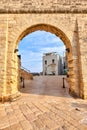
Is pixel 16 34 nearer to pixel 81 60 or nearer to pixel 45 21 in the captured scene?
pixel 45 21

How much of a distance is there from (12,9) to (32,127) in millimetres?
6566

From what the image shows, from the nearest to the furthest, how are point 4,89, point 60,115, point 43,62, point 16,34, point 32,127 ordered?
point 32,127 → point 60,115 → point 4,89 → point 16,34 → point 43,62

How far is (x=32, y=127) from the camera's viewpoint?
383 centimetres

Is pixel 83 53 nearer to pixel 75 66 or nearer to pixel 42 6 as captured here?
pixel 75 66

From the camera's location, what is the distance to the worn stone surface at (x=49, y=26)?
8008mm

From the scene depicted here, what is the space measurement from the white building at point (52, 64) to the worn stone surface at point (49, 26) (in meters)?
31.6

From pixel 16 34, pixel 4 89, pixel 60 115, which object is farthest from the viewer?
pixel 16 34

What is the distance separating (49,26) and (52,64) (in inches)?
1263

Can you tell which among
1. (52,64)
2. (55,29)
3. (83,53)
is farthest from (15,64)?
(52,64)

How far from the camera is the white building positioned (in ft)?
132

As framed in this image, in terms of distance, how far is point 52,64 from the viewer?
40500 mm

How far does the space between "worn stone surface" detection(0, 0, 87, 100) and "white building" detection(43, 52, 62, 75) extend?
3156cm

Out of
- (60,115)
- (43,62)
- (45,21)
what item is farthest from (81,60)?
(43,62)

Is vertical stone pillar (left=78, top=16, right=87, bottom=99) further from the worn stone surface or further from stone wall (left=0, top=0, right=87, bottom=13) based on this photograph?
stone wall (left=0, top=0, right=87, bottom=13)
